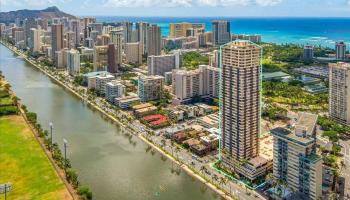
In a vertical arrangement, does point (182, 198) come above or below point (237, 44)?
below

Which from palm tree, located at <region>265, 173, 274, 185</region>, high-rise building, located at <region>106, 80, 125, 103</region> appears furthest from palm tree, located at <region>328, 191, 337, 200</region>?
high-rise building, located at <region>106, 80, 125, 103</region>

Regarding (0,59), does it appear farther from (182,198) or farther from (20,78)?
(182,198)

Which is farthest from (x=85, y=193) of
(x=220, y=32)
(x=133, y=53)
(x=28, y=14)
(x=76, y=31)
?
(x=28, y=14)

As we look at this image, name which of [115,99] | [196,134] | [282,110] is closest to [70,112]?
[115,99]

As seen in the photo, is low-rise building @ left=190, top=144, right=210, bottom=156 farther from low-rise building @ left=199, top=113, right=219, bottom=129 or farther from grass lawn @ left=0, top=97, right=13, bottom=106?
grass lawn @ left=0, top=97, right=13, bottom=106

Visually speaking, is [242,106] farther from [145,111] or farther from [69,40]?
[69,40]

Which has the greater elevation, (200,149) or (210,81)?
(210,81)
